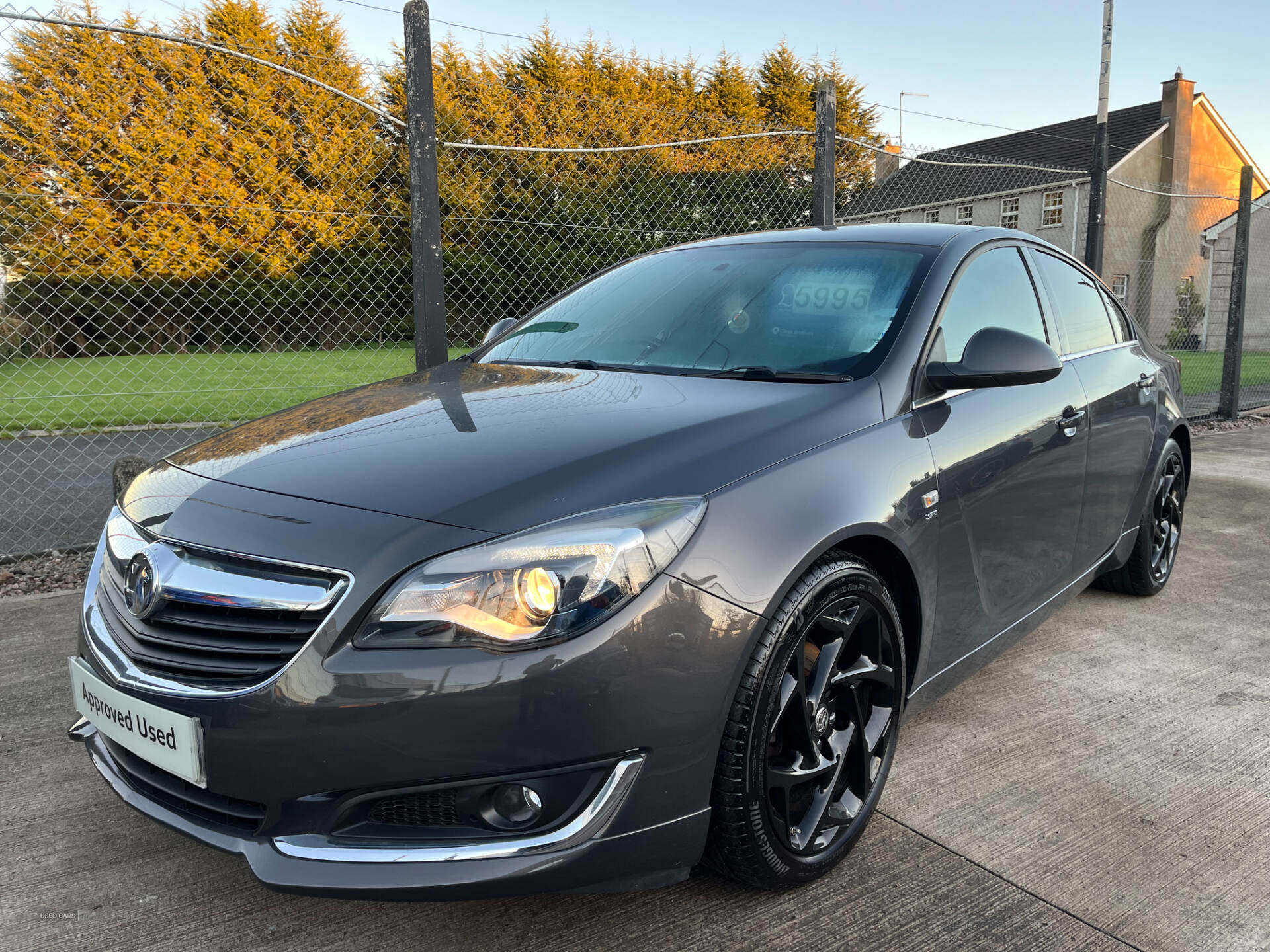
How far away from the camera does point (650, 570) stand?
5.32ft

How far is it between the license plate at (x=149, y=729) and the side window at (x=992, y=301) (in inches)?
79.0

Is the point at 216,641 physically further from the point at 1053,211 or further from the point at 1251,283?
the point at 1053,211

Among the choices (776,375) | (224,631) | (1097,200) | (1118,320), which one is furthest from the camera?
(1097,200)

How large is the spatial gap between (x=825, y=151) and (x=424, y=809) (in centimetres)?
541

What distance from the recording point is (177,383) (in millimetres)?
9367

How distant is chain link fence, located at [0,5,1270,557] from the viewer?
5656 millimetres

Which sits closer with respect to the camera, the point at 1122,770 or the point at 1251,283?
the point at 1122,770

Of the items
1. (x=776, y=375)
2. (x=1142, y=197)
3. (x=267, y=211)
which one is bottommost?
(x=776, y=375)

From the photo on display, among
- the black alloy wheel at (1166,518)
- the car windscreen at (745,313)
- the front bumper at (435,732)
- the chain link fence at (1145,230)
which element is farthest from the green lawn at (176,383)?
the chain link fence at (1145,230)

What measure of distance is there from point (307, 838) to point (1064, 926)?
4.98 ft

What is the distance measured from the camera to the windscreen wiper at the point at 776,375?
2266 millimetres

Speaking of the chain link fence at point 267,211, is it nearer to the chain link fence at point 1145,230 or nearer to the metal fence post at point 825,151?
the metal fence post at point 825,151

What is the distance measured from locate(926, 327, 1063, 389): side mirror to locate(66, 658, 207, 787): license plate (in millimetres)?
1846

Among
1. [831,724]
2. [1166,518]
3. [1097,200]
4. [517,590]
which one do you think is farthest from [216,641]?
[1097,200]
